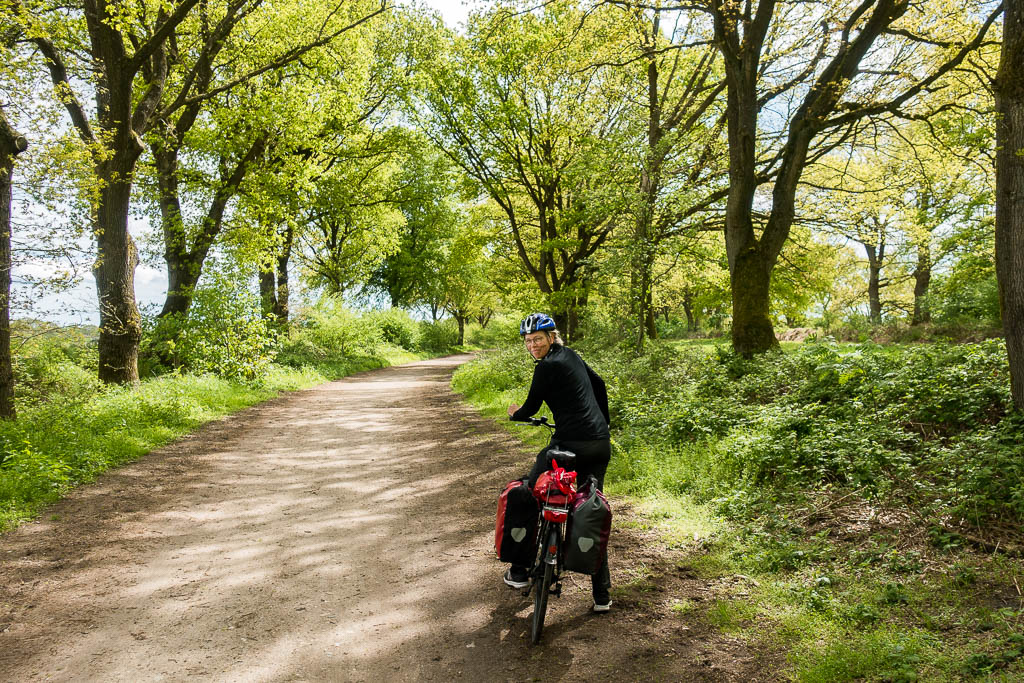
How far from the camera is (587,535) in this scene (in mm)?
3826

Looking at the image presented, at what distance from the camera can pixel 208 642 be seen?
12.6 feet

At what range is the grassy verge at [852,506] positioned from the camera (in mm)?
3482

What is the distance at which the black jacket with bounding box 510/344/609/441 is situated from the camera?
14.0 feet

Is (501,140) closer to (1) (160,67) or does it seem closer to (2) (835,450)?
(1) (160,67)

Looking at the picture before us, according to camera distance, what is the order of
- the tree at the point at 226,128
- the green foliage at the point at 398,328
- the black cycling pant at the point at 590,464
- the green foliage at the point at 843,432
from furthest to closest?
1. the green foliage at the point at 398,328
2. the tree at the point at 226,128
3. the green foliage at the point at 843,432
4. the black cycling pant at the point at 590,464

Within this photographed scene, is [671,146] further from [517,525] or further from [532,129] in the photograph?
[517,525]

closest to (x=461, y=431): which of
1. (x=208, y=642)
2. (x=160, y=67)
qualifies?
(x=208, y=642)

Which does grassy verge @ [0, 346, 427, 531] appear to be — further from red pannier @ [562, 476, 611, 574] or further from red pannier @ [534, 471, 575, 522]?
red pannier @ [562, 476, 611, 574]

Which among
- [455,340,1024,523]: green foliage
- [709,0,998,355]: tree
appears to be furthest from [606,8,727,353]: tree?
[455,340,1024,523]: green foliage

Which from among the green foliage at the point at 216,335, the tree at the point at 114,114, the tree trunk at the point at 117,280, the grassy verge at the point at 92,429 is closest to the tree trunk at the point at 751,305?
the grassy verge at the point at 92,429

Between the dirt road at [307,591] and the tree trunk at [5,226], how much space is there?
2.93m

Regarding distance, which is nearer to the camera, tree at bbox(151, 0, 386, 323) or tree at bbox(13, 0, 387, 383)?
tree at bbox(13, 0, 387, 383)

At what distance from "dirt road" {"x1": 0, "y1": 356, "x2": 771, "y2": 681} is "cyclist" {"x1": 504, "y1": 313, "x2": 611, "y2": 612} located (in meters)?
0.75

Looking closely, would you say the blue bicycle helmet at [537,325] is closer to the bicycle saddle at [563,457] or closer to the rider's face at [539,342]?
the rider's face at [539,342]
